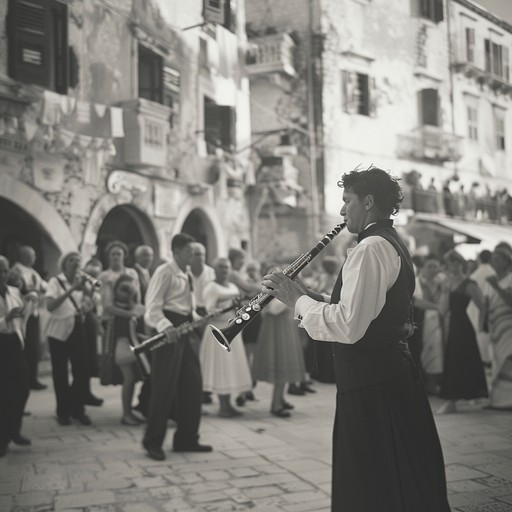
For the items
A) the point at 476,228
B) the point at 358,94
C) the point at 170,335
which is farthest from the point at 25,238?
the point at 476,228

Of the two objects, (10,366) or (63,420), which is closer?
(10,366)

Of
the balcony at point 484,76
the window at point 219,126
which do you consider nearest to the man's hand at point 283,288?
the balcony at point 484,76

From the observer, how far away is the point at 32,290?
18.4ft

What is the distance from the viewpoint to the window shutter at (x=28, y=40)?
4.65 meters

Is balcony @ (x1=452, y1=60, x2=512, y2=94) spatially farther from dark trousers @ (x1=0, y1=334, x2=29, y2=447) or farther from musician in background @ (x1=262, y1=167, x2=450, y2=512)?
dark trousers @ (x1=0, y1=334, x2=29, y2=447)

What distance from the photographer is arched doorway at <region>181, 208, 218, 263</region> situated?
358 inches

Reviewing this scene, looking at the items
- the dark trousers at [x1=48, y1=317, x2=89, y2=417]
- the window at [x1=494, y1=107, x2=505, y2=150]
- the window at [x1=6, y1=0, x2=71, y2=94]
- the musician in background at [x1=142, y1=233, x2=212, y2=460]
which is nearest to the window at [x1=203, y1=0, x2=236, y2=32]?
the window at [x1=6, y1=0, x2=71, y2=94]

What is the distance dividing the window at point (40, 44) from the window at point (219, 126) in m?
3.04

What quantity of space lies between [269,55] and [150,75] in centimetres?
414

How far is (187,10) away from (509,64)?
3.43 metres

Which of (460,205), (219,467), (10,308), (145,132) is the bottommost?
(219,467)

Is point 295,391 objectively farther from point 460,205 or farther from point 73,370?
point 460,205

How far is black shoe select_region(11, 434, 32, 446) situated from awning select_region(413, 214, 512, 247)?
682cm

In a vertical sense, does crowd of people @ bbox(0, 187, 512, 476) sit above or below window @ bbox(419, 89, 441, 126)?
below
